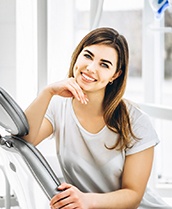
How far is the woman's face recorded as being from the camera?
52.2 inches

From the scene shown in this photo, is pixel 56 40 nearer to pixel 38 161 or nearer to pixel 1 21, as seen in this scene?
pixel 1 21

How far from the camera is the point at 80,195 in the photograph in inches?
43.9

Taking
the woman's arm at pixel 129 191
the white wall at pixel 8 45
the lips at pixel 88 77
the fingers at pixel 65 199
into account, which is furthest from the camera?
the white wall at pixel 8 45

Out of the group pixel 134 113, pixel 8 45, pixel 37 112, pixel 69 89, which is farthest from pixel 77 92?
pixel 8 45

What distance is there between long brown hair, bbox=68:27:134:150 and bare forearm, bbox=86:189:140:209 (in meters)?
0.12

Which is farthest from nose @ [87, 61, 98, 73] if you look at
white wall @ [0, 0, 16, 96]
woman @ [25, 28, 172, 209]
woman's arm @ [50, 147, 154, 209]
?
white wall @ [0, 0, 16, 96]

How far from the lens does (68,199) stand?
105 cm

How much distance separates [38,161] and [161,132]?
119cm

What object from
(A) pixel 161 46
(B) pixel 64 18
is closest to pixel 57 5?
(B) pixel 64 18

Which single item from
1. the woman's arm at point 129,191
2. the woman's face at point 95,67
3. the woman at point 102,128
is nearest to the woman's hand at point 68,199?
the woman's arm at point 129,191

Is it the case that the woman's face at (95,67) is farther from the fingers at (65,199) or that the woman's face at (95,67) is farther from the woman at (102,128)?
the fingers at (65,199)

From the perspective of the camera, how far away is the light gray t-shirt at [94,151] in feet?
4.52

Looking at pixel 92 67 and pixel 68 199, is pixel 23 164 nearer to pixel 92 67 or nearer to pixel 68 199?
pixel 68 199

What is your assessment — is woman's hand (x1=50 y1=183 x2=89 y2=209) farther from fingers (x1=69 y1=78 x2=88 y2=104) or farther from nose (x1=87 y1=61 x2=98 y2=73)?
nose (x1=87 y1=61 x2=98 y2=73)
